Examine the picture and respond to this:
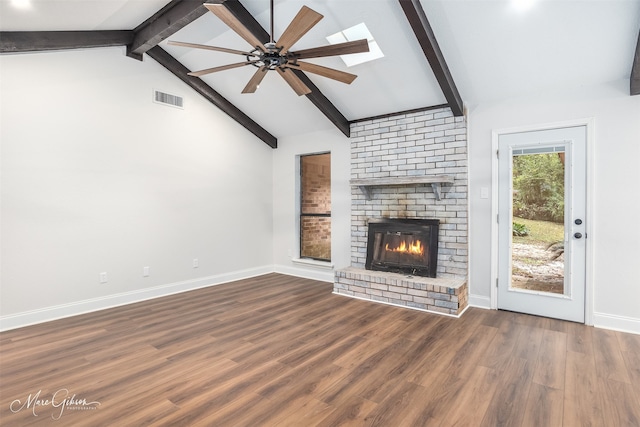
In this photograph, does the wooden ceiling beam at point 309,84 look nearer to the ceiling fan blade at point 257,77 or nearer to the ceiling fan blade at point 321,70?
the ceiling fan blade at point 257,77

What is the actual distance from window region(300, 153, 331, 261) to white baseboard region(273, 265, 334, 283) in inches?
12.1

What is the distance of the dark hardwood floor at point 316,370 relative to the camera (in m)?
1.98

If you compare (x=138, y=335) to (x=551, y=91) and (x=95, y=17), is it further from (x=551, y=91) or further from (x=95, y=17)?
(x=551, y=91)

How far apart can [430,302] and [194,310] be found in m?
2.77

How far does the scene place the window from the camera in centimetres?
596

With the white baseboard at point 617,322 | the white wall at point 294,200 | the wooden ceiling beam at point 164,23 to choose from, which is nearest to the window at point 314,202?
the white wall at point 294,200

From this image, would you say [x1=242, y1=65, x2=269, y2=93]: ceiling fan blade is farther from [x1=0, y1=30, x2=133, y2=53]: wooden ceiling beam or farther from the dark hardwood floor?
the dark hardwood floor

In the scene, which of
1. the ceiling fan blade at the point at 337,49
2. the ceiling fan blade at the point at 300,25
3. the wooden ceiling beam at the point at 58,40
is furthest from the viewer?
the wooden ceiling beam at the point at 58,40

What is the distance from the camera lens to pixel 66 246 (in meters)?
3.68

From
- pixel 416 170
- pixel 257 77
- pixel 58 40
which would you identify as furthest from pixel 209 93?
pixel 416 170

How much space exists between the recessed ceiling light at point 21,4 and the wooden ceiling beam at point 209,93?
1537 millimetres

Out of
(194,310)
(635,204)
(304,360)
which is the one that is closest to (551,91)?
(635,204)

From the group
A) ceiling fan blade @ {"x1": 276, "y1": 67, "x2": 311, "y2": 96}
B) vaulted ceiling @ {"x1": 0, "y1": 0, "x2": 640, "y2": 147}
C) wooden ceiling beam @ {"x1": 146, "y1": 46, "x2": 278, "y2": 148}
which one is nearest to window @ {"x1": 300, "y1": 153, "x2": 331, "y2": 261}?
wooden ceiling beam @ {"x1": 146, "y1": 46, "x2": 278, "y2": 148}

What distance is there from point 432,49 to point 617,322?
3221 millimetres
